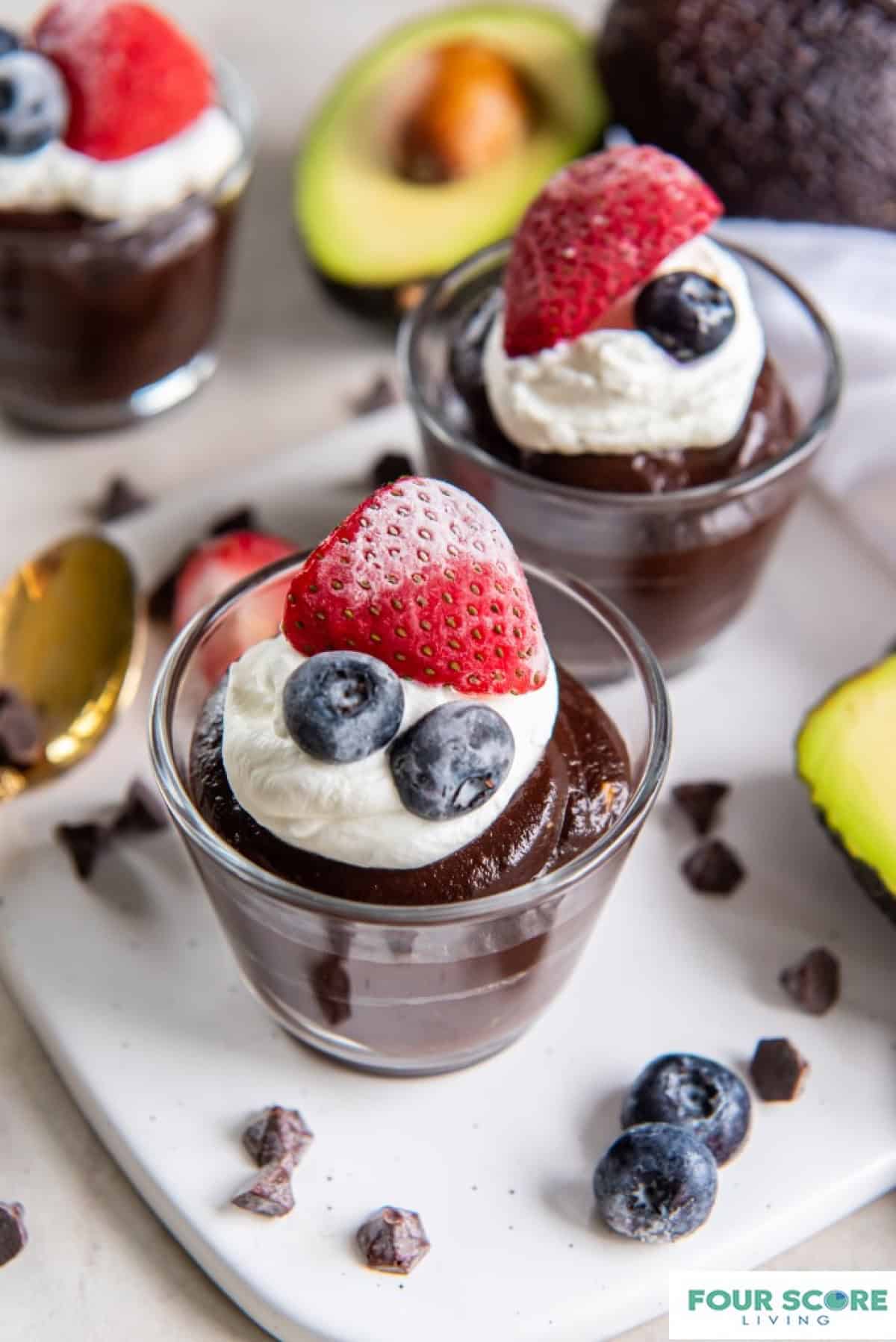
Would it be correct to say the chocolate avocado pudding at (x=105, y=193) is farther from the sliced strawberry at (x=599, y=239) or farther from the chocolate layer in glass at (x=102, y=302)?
the sliced strawberry at (x=599, y=239)

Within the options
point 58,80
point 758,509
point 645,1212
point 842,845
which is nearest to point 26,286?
point 58,80

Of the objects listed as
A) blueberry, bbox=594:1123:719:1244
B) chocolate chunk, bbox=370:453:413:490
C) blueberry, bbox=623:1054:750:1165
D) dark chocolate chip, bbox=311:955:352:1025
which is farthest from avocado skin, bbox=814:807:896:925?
chocolate chunk, bbox=370:453:413:490

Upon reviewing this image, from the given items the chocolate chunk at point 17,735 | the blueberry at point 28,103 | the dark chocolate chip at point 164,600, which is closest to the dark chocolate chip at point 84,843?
the chocolate chunk at point 17,735

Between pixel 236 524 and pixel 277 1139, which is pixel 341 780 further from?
pixel 236 524

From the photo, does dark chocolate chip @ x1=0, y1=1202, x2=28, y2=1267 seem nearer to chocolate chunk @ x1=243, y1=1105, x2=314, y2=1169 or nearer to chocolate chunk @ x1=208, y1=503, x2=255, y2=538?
chocolate chunk @ x1=243, y1=1105, x2=314, y2=1169

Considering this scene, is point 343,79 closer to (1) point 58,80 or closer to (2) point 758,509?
(1) point 58,80
